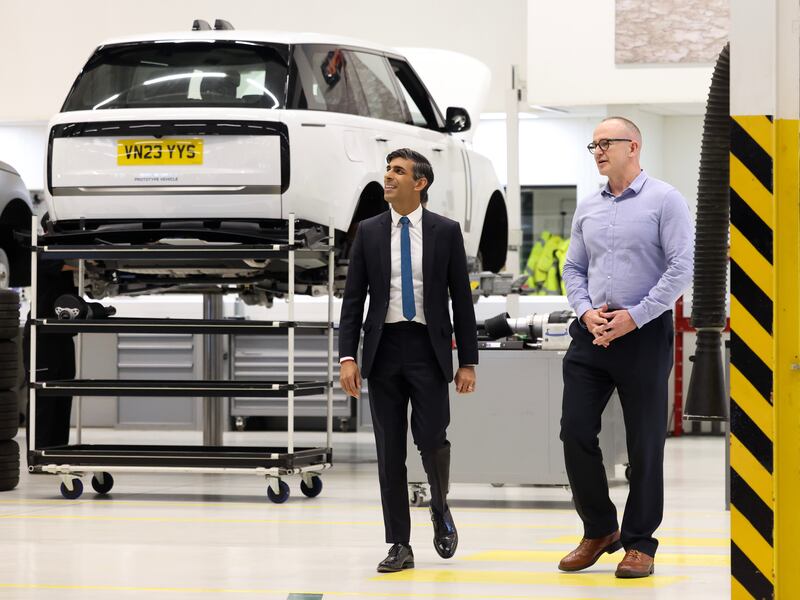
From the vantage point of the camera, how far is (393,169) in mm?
5523

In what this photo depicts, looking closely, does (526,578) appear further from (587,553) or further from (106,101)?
(106,101)

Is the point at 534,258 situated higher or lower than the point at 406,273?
higher

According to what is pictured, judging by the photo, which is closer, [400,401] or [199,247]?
[400,401]

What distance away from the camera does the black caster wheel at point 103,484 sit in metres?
8.41

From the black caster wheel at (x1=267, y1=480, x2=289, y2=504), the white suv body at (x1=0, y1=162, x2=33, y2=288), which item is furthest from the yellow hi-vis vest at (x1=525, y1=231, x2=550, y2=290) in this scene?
the black caster wheel at (x1=267, y1=480, x2=289, y2=504)

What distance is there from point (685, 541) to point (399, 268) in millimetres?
1978

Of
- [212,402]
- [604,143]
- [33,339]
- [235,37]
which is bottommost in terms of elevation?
[212,402]

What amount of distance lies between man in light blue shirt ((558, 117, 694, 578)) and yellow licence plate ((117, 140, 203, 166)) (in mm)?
3057

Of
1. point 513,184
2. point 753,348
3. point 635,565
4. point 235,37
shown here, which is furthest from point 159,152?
point 753,348

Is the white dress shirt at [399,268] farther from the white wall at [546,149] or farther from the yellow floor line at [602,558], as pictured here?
the white wall at [546,149]

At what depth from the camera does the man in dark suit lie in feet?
17.8

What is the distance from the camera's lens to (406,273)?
546cm

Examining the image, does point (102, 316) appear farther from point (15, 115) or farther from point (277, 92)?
point (15, 115)

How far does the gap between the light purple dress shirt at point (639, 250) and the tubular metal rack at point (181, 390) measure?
258 centimetres
